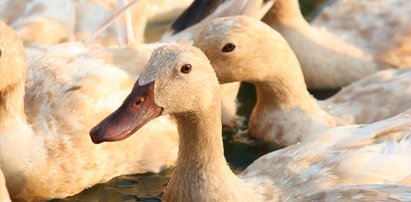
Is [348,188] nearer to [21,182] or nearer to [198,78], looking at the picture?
[198,78]

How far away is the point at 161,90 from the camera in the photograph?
4734 mm

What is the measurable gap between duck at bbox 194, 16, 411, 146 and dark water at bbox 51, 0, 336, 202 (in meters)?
0.11

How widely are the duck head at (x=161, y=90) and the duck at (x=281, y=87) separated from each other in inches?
48.6

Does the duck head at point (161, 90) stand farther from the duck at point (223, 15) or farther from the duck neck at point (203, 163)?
the duck at point (223, 15)

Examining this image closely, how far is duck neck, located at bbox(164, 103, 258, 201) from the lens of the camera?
4.91 m

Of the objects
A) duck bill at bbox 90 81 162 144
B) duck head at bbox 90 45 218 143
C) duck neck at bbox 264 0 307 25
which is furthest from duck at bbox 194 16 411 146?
duck bill at bbox 90 81 162 144

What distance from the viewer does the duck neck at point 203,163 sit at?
4914 millimetres

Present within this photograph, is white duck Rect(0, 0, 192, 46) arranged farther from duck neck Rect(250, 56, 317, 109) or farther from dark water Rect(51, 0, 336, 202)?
duck neck Rect(250, 56, 317, 109)

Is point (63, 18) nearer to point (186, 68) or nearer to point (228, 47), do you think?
point (228, 47)

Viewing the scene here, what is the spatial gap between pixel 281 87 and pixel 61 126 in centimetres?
139

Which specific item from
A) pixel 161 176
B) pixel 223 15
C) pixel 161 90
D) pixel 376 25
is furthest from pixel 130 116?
pixel 376 25

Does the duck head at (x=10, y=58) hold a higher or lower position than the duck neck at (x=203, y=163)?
higher

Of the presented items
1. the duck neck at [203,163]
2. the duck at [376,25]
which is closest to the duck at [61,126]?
the duck neck at [203,163]

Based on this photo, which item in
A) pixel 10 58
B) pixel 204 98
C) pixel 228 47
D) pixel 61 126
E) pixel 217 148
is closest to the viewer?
pixel 204 98
